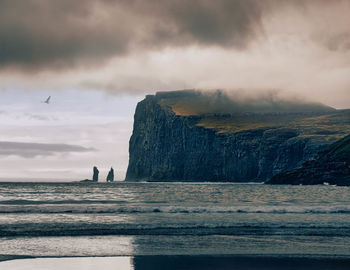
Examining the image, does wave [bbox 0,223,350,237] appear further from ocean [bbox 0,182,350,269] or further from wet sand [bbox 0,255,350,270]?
wet sand [bbox 0,255,350,270]

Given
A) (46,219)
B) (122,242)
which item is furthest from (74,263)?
(46,219)

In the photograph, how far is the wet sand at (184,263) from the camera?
25625mm

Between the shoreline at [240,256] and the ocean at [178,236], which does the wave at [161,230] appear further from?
the shoreline at [240,256]

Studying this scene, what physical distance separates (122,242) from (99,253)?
526cm

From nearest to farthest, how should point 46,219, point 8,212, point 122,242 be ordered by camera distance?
point 122,242 → point 46,219 → point 8,212

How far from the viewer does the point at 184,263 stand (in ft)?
87.8

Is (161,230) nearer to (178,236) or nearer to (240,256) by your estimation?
(178,236)

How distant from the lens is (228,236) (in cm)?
3769

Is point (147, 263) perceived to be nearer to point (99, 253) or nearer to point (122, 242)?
point (99, 253)

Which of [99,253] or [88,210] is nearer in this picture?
[99,253]

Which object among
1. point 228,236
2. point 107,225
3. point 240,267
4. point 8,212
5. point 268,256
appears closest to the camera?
point 240,267

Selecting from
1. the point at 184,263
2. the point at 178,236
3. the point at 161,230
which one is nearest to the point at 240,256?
the point at 184,263

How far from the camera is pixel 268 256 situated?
94.9 feet

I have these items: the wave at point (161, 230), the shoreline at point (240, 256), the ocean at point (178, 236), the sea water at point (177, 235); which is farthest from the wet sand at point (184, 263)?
the wave at point (161, 230)
